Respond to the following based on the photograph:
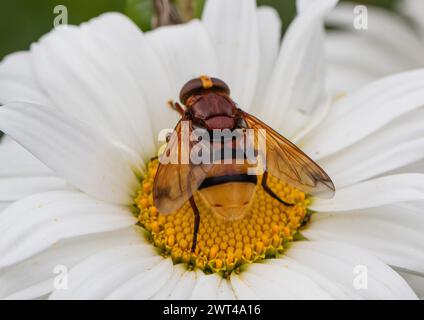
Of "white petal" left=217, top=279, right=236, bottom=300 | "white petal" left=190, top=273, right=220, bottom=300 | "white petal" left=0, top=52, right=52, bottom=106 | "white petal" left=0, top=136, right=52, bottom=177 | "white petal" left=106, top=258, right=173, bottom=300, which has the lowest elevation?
"white petal" left=217, top=279, right=236, bottom=300

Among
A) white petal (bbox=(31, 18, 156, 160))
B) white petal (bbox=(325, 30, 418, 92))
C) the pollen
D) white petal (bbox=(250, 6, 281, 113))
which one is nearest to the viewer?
the pollen

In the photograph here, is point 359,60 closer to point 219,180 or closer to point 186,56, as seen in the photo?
point 186,56

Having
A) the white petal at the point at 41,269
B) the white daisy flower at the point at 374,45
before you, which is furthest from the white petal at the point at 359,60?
the white petal at the point at 41,269

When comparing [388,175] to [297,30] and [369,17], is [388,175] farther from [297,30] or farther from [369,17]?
[369,17]

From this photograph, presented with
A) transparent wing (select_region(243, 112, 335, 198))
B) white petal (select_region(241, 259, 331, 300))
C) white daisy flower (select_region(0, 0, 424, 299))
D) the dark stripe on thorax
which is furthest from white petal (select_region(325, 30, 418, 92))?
the dark stripe on thorax

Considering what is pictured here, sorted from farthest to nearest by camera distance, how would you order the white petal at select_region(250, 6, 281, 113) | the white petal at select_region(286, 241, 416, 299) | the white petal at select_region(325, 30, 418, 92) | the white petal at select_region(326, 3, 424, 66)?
1. the white petal at select_region(326, 3, 424, 66)
2. the white petal at select_region(325, 30, 418, 92)
3. the white petal at select_region(250, 6, 281, 113)
4. the white petal at select_region(286, 241, 416, 299)

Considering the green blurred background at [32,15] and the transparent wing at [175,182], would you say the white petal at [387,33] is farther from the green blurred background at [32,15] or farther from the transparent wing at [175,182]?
the transparent wing at [175,182]

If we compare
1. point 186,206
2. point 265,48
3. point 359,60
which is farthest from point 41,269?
point 359,60

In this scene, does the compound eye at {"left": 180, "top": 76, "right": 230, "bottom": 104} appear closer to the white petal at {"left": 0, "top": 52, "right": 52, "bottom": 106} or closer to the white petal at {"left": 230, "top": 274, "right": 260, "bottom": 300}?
the white petal at {"left": 0, "top": 52, "right": 52, "bottom": 106}
